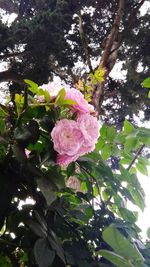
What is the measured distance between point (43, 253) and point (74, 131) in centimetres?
30

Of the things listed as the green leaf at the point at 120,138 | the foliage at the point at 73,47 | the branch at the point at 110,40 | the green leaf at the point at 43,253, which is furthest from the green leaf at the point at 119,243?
the foliage at the point at 73,47

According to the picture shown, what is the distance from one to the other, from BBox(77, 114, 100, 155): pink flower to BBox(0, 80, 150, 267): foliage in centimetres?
7

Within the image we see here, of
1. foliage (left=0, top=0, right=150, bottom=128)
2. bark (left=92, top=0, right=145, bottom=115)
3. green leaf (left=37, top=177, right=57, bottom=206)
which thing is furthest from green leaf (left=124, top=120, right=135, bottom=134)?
foliage (left=0, top=0, right=150, bottom=128)

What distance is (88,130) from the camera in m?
0.96

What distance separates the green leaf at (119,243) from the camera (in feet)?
2.32

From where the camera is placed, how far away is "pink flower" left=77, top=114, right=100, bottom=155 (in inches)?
36.7

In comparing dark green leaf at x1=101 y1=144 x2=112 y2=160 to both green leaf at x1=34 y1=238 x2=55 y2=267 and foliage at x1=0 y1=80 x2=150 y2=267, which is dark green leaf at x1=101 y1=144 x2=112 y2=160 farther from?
green leaf at x1=34 y1=238 x2=55 y2=267

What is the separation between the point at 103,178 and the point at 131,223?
17 centimetres

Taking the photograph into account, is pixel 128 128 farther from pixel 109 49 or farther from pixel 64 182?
pixel 109 49

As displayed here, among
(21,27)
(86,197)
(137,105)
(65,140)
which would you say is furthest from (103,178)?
(137,105)

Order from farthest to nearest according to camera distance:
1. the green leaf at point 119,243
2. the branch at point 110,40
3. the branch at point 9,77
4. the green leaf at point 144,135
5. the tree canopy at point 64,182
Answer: the branch at point 9,77 < the branch at point 110,40 < the green leaf at point 144,135 < the tree canopy at point 64,182 < the green leaf at point 119,243

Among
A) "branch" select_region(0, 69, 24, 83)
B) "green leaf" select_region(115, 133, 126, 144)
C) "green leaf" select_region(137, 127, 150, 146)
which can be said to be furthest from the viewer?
"branch" select_region(0, 69, 24, 83)

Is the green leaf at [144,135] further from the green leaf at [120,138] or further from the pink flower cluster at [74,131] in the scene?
the pink flower cluster at [74,131]

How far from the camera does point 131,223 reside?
1081 millimetres
